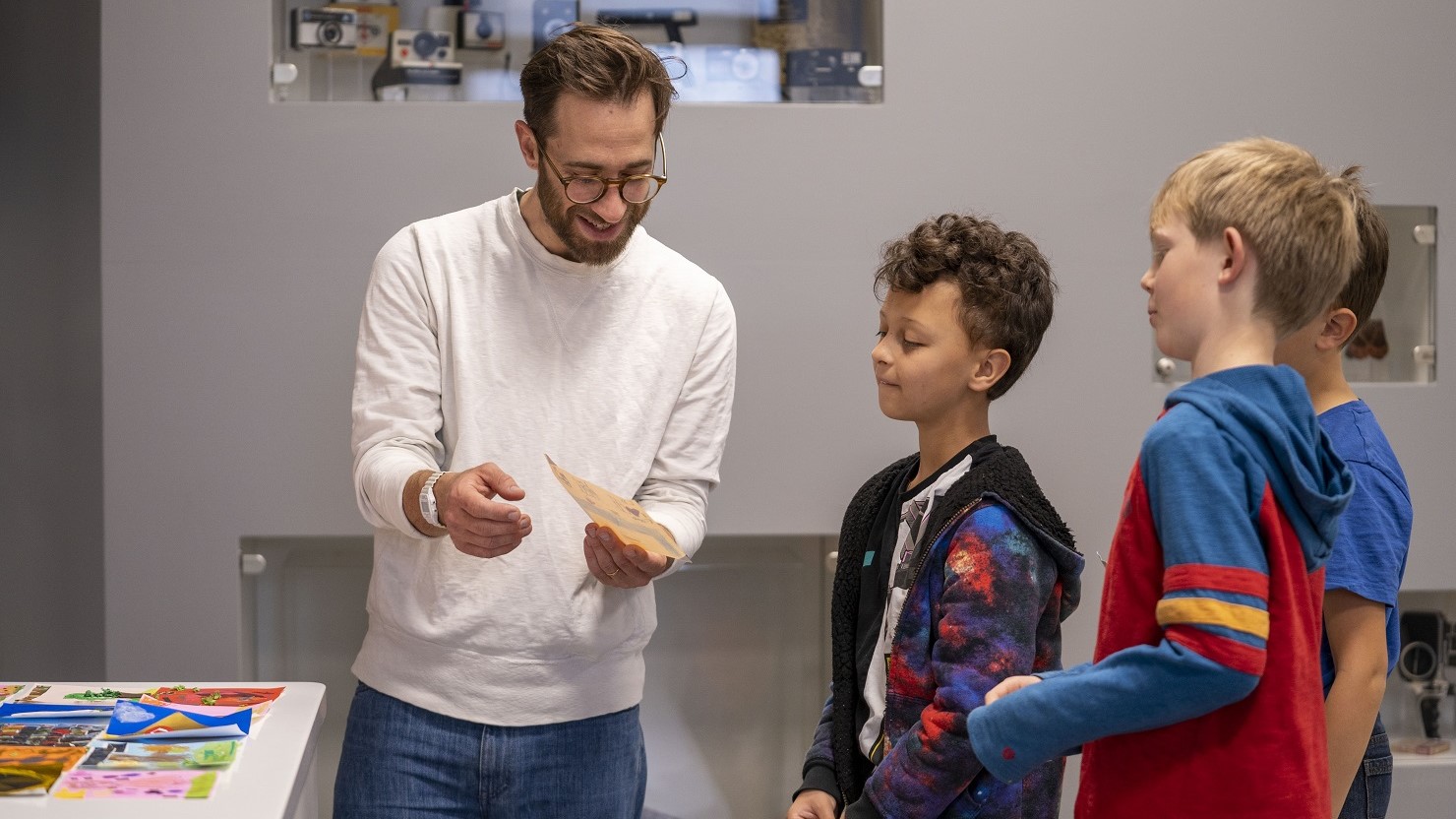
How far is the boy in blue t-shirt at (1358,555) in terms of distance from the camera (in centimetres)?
127

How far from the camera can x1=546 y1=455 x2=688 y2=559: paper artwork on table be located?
1.38 meters

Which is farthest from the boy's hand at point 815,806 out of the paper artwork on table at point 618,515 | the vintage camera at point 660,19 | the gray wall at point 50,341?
the gray wall at point 50,341

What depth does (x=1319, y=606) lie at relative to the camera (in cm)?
112

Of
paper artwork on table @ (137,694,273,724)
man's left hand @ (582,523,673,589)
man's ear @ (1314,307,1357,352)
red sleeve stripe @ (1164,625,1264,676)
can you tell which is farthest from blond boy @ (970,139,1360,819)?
paper artwork on table @ (137,694,273,724)

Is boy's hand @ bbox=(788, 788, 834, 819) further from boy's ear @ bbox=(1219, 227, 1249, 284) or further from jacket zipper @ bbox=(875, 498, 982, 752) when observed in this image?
boy's ear @ bbox=(1219, 227, 1249, 284)

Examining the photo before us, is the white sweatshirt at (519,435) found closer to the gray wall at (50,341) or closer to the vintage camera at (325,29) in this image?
the vintage camera at (325,29)

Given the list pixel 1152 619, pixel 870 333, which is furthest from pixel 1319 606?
pixel 870 333

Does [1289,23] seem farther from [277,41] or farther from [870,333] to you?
[277,41]

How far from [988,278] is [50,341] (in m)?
2.12

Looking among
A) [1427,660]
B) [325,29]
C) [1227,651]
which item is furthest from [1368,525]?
[325,29]

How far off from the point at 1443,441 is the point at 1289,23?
0.85m

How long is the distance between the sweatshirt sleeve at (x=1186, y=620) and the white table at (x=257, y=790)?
0.66 metres

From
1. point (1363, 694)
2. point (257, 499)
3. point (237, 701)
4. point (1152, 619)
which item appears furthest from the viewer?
point (257, 499)

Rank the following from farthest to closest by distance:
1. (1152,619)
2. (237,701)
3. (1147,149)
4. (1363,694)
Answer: (1147,149), (237,701), (1363,694), (1152,619)
